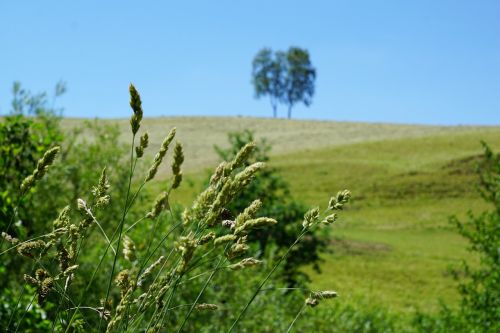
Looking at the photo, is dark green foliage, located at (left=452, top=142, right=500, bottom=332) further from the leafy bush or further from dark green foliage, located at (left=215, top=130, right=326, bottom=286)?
dark green foliage, located at (left=215, top=130, right=326, bottom=286)

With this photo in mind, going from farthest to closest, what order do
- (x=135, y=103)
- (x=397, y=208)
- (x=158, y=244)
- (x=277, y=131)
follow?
(x=277, y=131) < (x=397, y=208) < (x=158, y=244) < (x=135, y=103)

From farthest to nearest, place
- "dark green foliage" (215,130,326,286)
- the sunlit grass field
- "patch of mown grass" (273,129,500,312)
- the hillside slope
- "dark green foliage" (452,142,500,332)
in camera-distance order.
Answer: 1. the hillside slope
2. the sunlit grass field
3. "patch of mown grass" (273,129,500,312)
4. "dark green foliage" (215,130,326,286)
5. "dark green foliage" (452,142,500,332)

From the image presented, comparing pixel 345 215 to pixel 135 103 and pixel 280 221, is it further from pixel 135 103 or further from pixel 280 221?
pixel 135 103

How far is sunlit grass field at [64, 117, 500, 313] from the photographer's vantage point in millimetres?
37812

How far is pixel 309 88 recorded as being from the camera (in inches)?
4788

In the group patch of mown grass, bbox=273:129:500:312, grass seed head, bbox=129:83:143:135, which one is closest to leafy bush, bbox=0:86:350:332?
grass seed head, bbox=129:83:143:135

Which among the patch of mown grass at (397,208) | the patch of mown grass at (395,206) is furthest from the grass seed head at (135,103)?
the patch of mown grass at (397,208)

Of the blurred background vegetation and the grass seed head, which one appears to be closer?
the grass seed head

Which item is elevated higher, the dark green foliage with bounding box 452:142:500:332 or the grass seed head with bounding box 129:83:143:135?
the grass seed head with bounding box 129:83:143:135

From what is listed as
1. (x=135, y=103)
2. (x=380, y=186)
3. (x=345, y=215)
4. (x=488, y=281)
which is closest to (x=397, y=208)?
(x=345, y=215)

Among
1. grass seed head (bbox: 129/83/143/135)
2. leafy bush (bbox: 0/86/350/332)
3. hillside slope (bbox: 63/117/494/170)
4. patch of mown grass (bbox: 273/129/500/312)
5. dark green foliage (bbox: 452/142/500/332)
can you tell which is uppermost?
grass seed head (bbox: 129/83/143/135)

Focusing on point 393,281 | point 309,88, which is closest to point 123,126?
point 309,88

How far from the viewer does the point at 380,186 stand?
222 ft

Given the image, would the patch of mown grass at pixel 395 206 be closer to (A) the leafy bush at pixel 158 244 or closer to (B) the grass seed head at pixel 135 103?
(A) the leafy bush at pixel 158 244
